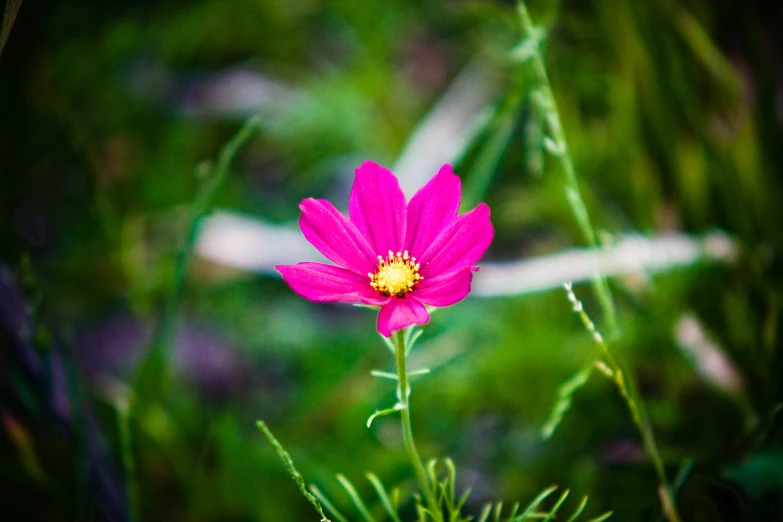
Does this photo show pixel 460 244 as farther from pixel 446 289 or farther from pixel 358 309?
pixel 358 309

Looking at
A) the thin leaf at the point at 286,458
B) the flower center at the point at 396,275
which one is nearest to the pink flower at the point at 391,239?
the flower center at the point at 396,275

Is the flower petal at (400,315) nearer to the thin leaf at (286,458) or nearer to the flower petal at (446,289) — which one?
the flower petal at (446,289)

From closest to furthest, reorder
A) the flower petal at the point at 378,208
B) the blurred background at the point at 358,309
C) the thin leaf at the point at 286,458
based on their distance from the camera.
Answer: the thin leaf at the point at 286,458, the flower petal at the point at 378,208, the blurred background at the point at 358,309

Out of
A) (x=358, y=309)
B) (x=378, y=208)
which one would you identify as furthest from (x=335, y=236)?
(x=358, y=309)

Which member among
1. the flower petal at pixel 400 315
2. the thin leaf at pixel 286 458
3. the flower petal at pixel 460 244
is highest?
the flower petal at pixel 460 244

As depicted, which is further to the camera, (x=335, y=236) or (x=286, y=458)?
(x=335, y=236)

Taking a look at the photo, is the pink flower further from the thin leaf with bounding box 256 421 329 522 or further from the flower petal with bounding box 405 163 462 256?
the thin leaf with bounding box 256 421 329 522
